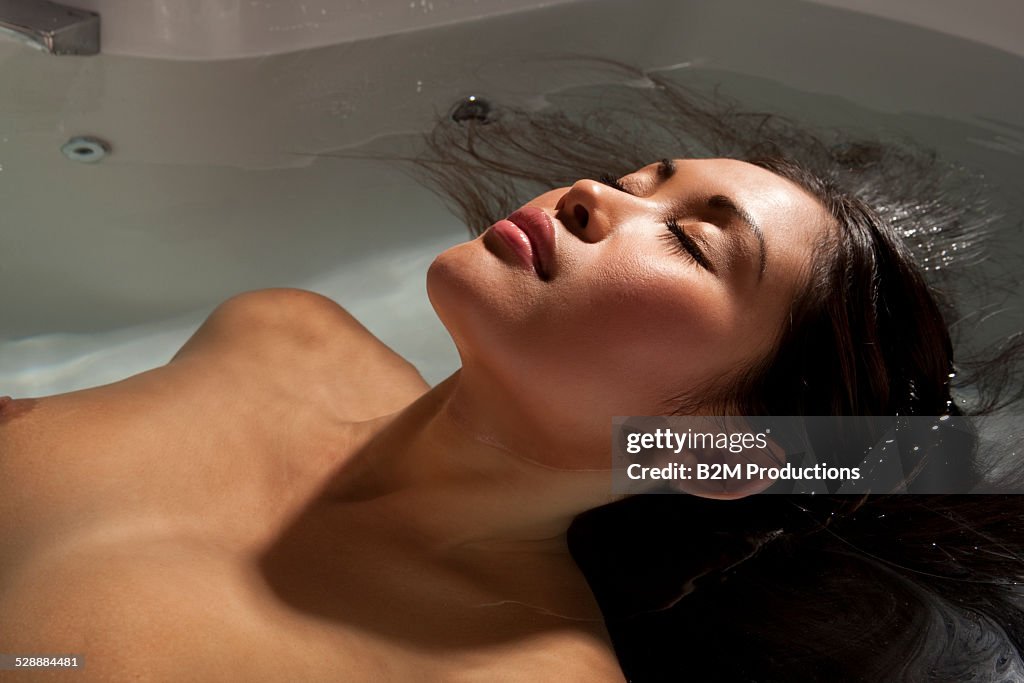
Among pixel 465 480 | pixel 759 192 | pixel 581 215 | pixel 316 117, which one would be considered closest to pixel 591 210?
pixel 581 215

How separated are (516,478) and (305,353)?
0.28 metres

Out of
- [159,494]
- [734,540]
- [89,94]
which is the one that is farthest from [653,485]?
[89,94]

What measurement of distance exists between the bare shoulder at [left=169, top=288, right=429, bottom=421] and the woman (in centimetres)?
2

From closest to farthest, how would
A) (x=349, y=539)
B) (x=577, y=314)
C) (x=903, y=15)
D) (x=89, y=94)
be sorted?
(x=577, y=314), (x=349, y=539), (x=89, y=94), (x=903, y=15)

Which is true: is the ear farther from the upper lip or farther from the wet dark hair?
the upper lip

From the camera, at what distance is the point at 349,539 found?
0.77 metres

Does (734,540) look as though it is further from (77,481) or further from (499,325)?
(77,481)

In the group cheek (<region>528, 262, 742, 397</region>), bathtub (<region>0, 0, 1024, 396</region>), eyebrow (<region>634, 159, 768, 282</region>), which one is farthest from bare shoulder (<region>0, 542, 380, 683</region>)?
bathtub (<region>0, 0, 1024, 396</region>)

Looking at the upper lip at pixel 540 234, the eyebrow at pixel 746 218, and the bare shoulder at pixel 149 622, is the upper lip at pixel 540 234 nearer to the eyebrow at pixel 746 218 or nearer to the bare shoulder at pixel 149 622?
the eyebrow at pixel 746 218

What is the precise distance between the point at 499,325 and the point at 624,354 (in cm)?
8

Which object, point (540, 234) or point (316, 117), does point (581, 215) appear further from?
point (316, 117)

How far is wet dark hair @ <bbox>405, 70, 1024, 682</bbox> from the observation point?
0.73 m

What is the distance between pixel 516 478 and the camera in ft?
2.45

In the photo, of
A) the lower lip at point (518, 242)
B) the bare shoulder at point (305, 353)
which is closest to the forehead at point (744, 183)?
the lower lip at point (518, 242)
